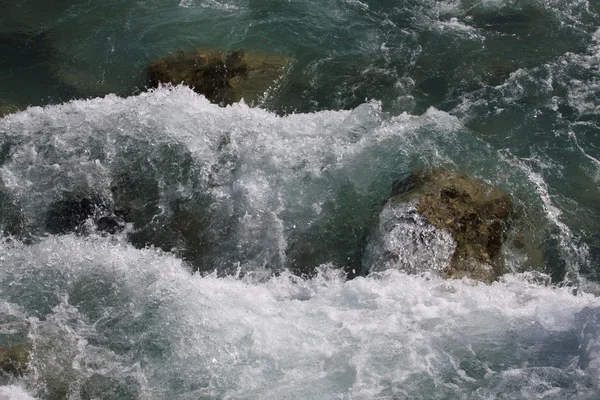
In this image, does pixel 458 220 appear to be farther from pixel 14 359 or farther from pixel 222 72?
pixel 14 359

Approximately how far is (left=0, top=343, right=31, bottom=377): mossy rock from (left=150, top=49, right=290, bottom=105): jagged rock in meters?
4.59

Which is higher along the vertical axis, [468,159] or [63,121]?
[468,159]

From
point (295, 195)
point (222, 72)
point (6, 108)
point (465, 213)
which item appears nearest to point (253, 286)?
point (295, 195)

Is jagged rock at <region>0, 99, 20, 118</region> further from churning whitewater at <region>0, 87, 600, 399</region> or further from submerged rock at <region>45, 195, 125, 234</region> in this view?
submerged rock at <region>45, 195, 125, 234</region>

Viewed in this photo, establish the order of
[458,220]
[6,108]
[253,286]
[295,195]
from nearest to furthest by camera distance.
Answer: [253,286]
[458,220]
[295,195]
[6,108]

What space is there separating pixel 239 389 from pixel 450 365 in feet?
6.35

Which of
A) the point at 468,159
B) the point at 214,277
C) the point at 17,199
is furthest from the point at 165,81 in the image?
the point at 468,159

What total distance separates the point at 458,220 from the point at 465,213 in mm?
133

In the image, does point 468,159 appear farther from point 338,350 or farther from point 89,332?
point 89,332

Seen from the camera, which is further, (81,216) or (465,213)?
(81,216)

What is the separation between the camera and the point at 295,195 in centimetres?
880

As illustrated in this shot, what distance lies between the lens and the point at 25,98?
10.9 meters

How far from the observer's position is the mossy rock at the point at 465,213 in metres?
7.96

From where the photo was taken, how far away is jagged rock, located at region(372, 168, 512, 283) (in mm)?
7945
